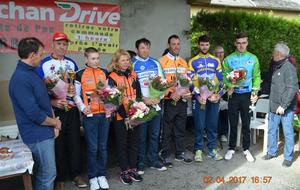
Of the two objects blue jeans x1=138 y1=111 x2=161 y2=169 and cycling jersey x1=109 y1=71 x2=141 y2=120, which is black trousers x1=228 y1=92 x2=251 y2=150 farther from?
cycling jersey x1=109 y1=71 x2=141 y2=120

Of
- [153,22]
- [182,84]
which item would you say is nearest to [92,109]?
[182,84]

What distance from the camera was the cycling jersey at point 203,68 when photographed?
519cm

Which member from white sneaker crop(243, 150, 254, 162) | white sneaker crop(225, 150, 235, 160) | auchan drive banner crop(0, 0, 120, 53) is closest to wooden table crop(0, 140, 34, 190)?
auchan drive banner crop(0, 0, 120, 53)

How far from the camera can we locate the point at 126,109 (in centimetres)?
441

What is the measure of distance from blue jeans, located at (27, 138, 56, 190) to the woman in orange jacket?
1.22 meters

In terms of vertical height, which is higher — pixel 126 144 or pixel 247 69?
pixel 247 69

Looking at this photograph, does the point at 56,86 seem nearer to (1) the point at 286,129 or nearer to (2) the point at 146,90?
(2) the point at 146,90

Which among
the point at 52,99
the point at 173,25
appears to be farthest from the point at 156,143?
the point at 173,25

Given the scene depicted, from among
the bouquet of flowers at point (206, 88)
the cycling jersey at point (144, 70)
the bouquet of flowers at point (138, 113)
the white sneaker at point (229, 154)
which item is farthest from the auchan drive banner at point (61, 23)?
the white sneaker at point (229, 154)

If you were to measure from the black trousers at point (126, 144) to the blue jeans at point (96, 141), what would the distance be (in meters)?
0.19

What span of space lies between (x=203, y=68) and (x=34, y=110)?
2892 mm

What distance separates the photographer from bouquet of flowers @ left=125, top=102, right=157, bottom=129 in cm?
424

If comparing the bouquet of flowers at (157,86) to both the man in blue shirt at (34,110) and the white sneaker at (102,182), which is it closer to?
the white sneaker at (102,182)

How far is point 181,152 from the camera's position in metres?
5.40
